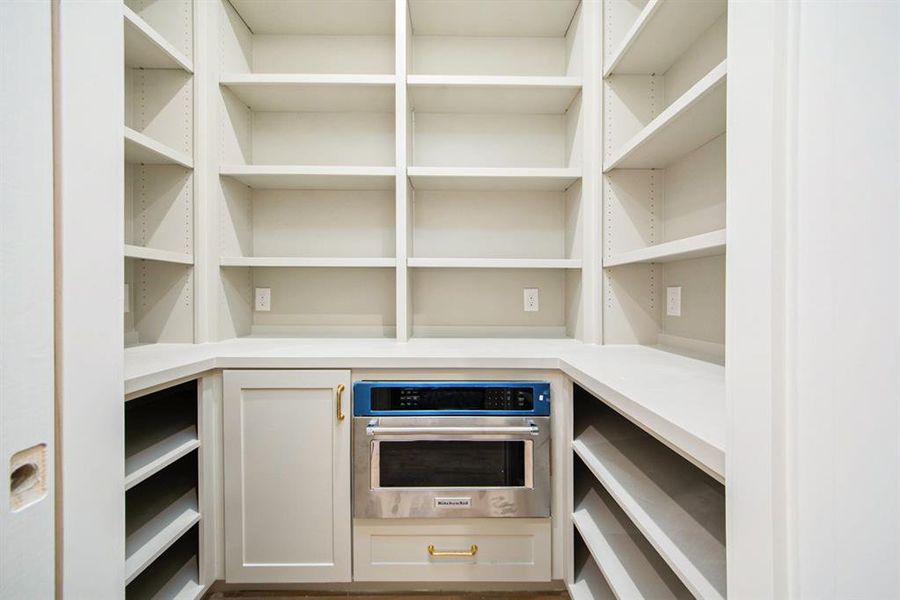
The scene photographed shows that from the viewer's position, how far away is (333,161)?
2.11m

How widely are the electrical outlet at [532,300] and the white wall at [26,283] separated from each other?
1849mm

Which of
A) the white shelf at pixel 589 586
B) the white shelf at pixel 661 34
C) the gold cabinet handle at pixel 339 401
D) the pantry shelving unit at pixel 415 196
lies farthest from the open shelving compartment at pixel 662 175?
the gold cabinet handle at pixel 339 401

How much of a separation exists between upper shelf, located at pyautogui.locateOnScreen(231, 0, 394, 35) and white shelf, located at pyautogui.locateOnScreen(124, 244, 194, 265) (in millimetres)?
1208

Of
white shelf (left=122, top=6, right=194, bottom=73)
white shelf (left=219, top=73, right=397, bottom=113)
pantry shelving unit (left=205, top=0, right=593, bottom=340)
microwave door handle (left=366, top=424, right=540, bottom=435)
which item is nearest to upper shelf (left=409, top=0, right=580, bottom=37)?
pantry shelving unit (left=205, top=0, right=593, bottom=340)

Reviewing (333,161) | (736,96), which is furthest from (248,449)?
(736,96)

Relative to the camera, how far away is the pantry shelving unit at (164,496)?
1237 mm

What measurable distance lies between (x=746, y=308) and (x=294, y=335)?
6.56 feet

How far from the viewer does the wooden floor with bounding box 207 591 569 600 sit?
1501 millimetres

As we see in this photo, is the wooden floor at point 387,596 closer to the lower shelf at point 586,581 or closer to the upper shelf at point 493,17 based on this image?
the lower shelf at point 586,581

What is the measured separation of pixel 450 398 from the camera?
1.48 metres

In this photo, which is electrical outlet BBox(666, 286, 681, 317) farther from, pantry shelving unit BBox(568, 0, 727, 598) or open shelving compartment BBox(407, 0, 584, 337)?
open shelving compartment BBox(407, 0, 584, 337)

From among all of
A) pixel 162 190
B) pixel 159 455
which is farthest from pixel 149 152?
pixel 159 455

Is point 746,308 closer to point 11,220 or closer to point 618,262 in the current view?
point 11,220

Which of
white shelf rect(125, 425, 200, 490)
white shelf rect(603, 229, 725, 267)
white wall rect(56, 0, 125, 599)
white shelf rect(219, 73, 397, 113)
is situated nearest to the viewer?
white wall rect(56, 0, 125, 599)
